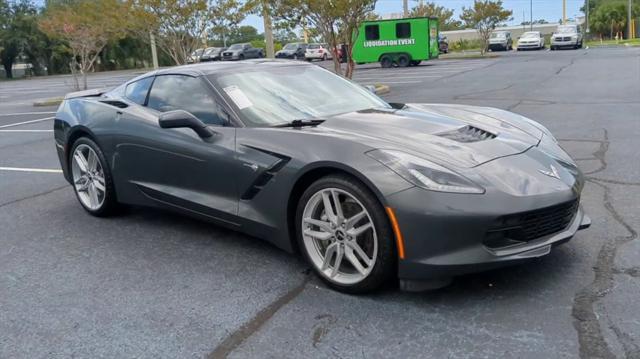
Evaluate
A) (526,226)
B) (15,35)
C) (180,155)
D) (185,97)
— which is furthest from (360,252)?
(15,35)

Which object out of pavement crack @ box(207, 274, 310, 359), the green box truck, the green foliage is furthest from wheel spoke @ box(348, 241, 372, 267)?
the green foliage

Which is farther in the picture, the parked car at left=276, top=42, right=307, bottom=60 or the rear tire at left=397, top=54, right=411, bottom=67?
the parked car at left=276, top=42, right=307, bottom=60

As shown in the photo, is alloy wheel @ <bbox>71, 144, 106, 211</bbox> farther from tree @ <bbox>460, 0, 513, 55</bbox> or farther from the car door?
tree @ <bbox>460, 0, 513, 55</bbox>

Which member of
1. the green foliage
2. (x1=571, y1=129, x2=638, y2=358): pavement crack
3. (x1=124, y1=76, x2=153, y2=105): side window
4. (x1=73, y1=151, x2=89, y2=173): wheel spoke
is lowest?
(x1=571, y1=129, x2=638, y2=358): pavement crack

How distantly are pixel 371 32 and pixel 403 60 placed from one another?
221 cm

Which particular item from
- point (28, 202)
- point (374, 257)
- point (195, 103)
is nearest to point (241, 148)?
point (195, 103)

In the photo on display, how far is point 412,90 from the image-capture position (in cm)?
1688

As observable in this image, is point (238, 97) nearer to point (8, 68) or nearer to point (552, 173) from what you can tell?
point (552, 173)

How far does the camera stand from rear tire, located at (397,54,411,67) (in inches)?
1180

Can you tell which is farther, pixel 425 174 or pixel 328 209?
pixel 328 209

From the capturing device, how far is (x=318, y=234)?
3.50m

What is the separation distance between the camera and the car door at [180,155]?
157 inches

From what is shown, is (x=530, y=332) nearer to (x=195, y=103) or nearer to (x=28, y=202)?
(x=195, y=103)

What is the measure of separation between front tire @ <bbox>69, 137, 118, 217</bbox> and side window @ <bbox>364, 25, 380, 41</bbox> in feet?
85.8
